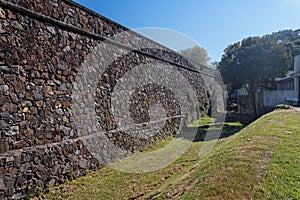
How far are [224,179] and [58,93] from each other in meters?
3.00

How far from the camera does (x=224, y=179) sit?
2.31 meters

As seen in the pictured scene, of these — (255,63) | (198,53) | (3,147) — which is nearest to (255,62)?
(255,63)

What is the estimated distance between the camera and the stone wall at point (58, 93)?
309 cm

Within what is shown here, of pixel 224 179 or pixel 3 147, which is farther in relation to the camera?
pixel 3 147

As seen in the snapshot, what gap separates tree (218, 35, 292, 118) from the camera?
11.7m

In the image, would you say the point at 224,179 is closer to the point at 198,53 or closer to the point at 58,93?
the point at 58,93

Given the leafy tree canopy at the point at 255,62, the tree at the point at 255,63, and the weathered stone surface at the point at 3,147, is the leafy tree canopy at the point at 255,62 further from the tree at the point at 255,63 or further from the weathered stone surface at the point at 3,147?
the weathered stone surface at the point at 3,147

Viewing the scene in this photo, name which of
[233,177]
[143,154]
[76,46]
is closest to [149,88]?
[143,154]

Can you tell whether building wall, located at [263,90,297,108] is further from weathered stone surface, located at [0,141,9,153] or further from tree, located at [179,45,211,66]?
tree, located at [179,45,211,66]

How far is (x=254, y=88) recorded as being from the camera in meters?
13.5

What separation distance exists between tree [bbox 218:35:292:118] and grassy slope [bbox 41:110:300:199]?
27.1ft

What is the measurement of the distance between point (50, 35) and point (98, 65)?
1.28 metres

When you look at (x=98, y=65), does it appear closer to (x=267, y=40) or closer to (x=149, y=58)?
(x=149, y=58)

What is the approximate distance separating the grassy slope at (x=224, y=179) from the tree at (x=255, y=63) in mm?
8261
